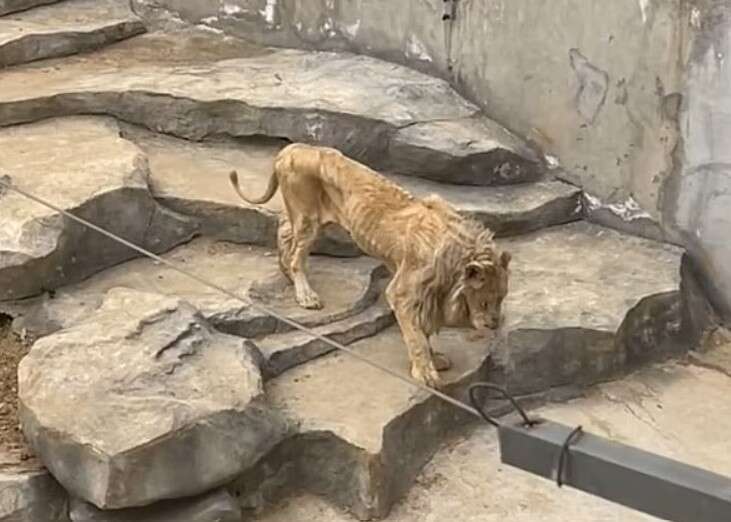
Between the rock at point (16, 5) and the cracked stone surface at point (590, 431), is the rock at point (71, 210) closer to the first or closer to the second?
the cracked stone surface at point (590, 431)

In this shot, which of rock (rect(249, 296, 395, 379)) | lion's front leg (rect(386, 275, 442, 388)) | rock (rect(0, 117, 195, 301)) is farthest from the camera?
rock (rect(0, 117, 195, 301))

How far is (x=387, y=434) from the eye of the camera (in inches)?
164

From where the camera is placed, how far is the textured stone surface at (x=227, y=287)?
4.54 metres

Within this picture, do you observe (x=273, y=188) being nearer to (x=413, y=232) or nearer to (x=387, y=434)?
(x=413, y=232)

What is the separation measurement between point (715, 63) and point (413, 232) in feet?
5.11

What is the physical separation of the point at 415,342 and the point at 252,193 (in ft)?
→ 4.09

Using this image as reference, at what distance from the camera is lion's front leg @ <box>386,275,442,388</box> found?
4316 mm

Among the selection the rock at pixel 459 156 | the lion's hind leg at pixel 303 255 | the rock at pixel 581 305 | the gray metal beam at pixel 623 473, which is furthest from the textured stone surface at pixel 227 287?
the gray metal beam at pixel 623 473

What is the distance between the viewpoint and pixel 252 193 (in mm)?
5273

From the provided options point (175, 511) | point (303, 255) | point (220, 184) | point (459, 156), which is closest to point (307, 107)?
point (220, 184)

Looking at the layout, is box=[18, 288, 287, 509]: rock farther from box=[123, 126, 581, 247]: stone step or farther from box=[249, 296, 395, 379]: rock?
box=[123, 126, 581, 247]: stone step

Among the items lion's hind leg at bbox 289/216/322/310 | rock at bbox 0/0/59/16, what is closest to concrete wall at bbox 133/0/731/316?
lion's hind leg at bbox 289/216/322/310

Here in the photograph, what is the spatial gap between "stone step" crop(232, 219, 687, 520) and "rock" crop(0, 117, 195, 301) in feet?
3.06

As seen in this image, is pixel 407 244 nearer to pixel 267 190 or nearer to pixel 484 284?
pixel 484 284
